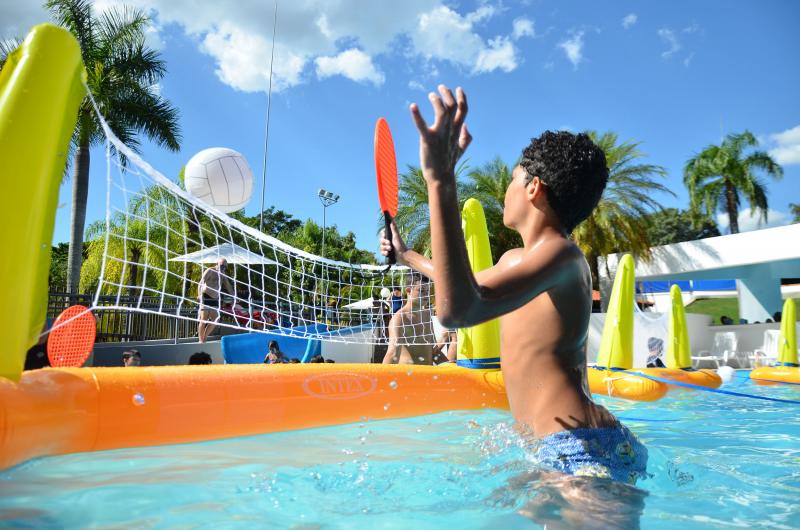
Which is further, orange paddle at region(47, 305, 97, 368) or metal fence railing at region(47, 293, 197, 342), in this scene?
metal fence railing at region(47, 293, 197, 342)

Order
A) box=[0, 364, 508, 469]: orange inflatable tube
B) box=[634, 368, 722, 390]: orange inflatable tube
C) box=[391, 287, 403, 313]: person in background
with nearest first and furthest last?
box=[0, 364, 508, 469]: orange inflatable tube
box=[634, 368, 722, 390]: orange inflatable tube
box=[391, 287, 403, 313]: person in background

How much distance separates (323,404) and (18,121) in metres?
2.75

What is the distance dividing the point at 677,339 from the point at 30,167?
26.6 ft

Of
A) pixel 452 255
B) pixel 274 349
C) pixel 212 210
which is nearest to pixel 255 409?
pixel 212 210

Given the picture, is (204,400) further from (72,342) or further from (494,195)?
(494,195)

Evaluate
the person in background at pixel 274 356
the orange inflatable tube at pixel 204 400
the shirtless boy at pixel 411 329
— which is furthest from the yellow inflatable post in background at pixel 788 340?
the person in background at pixel 274 356

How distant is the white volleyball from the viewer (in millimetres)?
8289

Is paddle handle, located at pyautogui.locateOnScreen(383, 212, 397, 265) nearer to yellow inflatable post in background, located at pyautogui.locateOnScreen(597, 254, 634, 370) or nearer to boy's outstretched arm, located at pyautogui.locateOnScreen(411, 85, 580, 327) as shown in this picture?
boy's outstretched arm, located at pyautogui.locateOnScreen(411, 85, 580, 327)

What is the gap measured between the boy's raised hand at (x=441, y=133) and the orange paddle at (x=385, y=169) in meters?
1.25

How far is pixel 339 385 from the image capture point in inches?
178

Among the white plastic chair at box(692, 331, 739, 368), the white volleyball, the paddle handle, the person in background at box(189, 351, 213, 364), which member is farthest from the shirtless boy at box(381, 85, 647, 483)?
the white plastic chair at box(692, 331, 739, 368)

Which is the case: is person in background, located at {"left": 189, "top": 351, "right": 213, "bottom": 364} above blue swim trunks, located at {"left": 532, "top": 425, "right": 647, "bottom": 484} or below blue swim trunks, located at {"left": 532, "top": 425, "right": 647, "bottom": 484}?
above

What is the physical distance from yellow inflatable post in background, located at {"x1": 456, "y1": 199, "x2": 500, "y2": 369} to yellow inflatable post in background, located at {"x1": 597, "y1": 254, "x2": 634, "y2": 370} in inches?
65.2

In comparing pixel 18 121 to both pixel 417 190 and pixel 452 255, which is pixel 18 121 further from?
pixel 417 190
